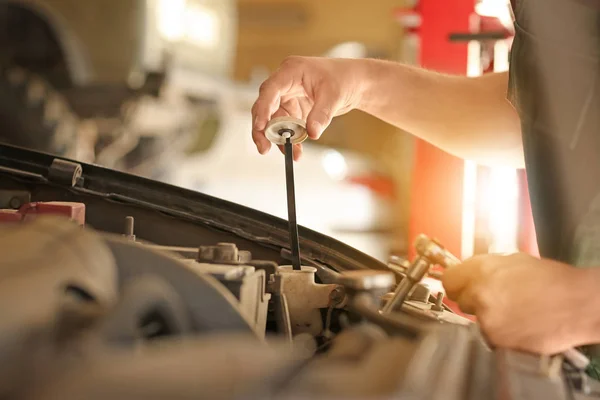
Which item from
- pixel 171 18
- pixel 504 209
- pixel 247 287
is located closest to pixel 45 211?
pixel 247 287

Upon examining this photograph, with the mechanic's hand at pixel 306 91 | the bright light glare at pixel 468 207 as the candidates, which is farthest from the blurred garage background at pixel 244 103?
the mechanic's hand at pixel 306 91

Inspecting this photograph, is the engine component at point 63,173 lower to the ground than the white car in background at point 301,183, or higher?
lower

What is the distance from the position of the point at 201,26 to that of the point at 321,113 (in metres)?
2.55

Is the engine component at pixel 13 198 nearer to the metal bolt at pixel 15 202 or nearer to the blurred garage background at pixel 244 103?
the metal bolt at pixel 15 202

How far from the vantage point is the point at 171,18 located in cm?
303

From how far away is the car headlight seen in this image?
117 inches

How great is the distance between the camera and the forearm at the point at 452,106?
115cm

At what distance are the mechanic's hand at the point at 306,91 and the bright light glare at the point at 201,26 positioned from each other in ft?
7.47

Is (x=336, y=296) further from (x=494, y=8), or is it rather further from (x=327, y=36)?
(x=327, y=36)

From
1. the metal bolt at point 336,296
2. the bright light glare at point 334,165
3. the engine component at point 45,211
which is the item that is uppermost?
the bright light glare at point 334,165

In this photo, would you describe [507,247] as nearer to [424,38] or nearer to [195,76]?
[424,38]

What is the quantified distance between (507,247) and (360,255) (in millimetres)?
1097

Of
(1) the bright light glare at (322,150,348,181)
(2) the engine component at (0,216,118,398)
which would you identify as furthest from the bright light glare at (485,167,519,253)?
(1) the bright light glare at (322,150,348,181)

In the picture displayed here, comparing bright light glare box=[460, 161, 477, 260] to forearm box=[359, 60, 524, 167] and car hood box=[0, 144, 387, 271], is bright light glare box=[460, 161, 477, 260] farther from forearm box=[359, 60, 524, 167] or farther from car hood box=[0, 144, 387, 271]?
car hood box=[0, 144, 387, 271]
